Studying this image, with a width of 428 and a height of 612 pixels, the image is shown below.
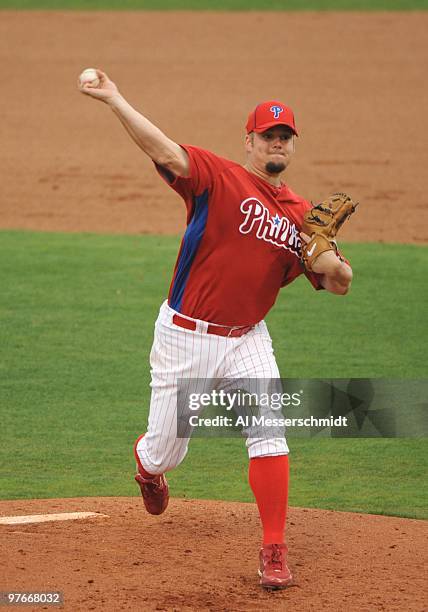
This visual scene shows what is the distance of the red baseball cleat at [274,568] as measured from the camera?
185 inches

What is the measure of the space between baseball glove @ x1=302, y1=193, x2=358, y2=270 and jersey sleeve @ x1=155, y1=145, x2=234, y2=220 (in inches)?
16.9

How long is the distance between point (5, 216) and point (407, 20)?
36.5 feet

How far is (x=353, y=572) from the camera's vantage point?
4.93 meters

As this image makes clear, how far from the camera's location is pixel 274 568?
473 cm

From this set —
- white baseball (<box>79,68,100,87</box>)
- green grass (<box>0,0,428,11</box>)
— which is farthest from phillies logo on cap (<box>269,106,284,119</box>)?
green grass (<box>0,0,428,11</box>)

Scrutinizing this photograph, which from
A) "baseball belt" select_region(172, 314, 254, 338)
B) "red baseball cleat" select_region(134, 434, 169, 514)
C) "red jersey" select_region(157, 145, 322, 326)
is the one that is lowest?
"red baseball cleat" select_region(134, 434, 169, 514)

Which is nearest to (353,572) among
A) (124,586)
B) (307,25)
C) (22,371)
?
(124,586)

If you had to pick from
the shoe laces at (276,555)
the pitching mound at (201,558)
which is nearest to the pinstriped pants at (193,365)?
the shoe laces at (276,555)

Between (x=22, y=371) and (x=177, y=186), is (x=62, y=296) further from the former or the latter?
(x=177, y=186)

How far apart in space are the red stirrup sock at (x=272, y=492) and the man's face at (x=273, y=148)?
117 centimetres

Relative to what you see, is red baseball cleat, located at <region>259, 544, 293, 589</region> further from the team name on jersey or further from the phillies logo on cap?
the phillies logo on cap

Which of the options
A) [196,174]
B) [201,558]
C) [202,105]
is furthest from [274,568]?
[202,105]

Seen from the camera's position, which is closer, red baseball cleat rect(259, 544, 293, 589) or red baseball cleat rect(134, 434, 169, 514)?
red baseball cleat rect(259, 544, 293, 589)

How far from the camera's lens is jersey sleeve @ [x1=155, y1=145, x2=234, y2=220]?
4738mm
